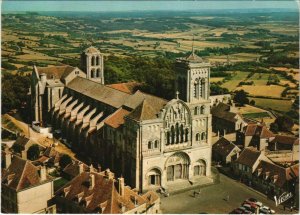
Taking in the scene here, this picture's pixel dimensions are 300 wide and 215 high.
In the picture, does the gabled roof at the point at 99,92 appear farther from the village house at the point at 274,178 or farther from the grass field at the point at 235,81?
the grass field at the point at 235,81

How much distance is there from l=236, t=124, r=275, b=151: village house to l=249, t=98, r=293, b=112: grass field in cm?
1862

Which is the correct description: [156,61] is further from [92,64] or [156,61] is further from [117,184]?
[117,184]

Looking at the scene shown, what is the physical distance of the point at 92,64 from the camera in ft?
275

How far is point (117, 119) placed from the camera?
2413 inches

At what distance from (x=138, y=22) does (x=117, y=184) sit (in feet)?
265

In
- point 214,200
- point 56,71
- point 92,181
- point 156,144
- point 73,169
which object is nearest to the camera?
point 92,181

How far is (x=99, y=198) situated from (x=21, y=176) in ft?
25.6

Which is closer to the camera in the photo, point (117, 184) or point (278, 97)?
point (117, 184)

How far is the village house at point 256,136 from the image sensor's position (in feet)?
240

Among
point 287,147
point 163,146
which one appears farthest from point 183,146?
point 287,147

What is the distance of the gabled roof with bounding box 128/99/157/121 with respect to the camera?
54781 millimetres

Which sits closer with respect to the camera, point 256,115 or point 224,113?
point 224,113

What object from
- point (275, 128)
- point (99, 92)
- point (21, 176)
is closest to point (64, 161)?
point (21, 176)

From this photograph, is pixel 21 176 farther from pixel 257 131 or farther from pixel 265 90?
pixel 265 90
